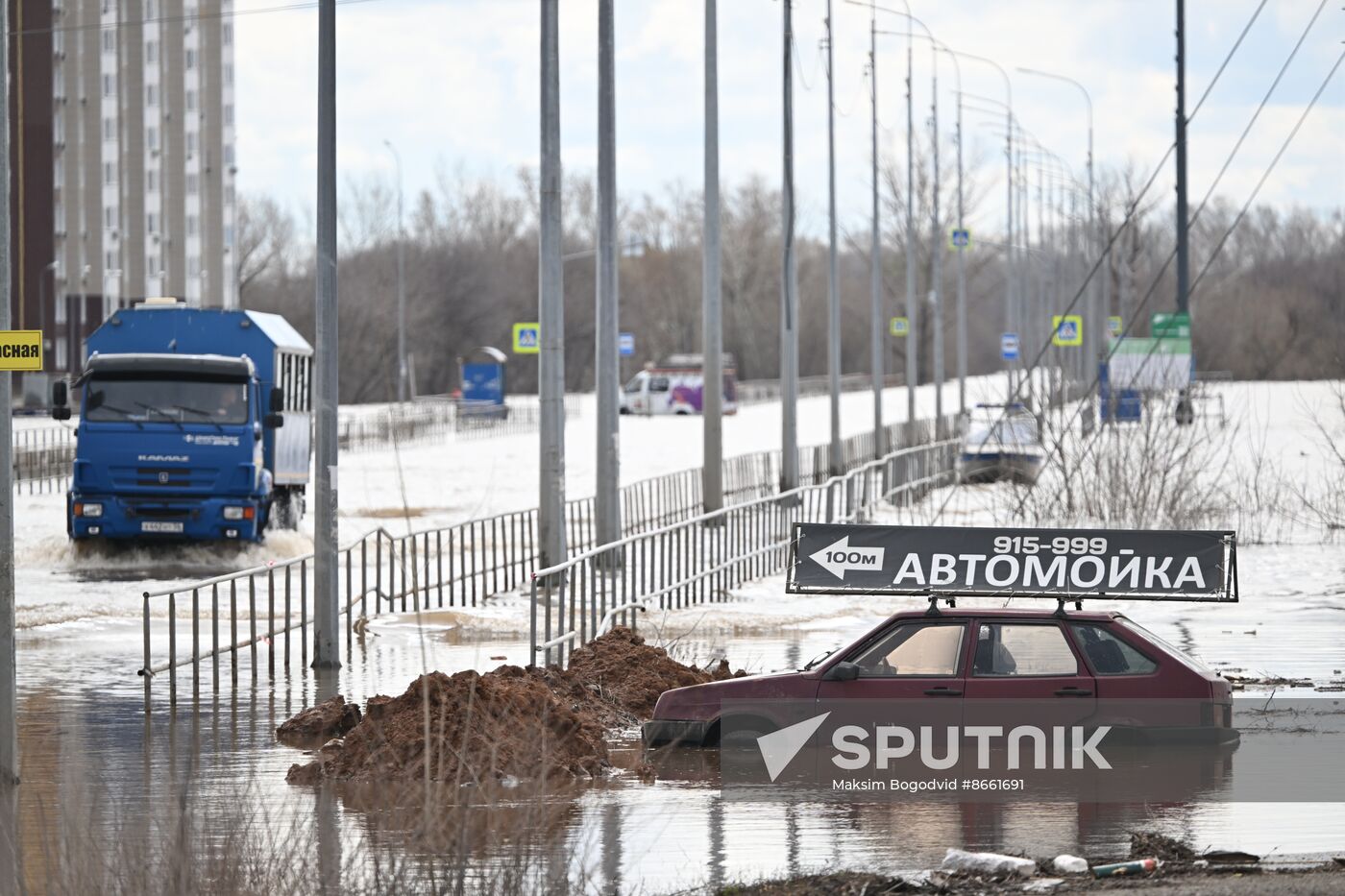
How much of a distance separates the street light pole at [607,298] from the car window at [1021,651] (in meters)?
11.2

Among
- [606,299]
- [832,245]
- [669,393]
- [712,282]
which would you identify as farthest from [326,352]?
[669,393]

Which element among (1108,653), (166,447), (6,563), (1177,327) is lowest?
(1108,653)

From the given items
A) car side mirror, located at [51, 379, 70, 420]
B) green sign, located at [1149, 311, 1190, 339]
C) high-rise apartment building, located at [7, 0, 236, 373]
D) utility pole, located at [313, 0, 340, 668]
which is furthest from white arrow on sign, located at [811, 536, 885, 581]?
high-rise apartment building, located at [7, 0, 236, 373]

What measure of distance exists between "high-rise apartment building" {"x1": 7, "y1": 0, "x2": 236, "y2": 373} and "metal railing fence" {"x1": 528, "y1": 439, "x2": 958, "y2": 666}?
54712 mm

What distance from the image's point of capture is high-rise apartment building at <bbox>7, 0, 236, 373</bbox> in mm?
80375

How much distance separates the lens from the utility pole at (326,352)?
16.2 metres

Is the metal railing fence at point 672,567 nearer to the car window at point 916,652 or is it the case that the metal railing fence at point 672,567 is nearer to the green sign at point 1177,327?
the car window at point 916,652

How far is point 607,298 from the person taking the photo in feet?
76.7

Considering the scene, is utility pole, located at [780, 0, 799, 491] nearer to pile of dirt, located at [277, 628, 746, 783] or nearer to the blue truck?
the blue truck

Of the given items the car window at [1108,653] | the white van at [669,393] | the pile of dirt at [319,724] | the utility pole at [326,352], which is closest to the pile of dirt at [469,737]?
the pile of dirt at [319,724]

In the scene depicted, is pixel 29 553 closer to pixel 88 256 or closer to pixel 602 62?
pixel 602 62

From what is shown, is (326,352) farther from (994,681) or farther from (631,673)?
(994,681)

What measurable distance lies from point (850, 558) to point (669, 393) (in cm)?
6622

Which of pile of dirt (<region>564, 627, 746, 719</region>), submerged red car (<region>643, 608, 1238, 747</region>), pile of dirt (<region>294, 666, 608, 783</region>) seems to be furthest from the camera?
pile of dirt (<region>564, 627, 746, 719</region>)
